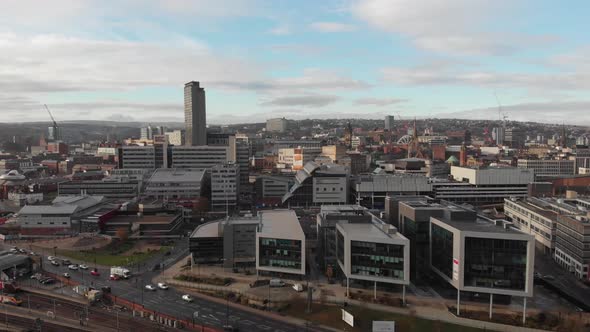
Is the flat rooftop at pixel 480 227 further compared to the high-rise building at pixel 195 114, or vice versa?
the high-rise building at pixel 195 114

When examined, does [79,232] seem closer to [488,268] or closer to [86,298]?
[86,298]

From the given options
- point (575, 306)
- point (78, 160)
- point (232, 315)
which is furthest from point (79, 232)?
point (78, 160)

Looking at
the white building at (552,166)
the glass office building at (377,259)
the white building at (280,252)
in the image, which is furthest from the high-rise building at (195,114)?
the glass office building at (377,259)

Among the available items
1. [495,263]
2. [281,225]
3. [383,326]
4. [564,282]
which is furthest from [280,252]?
[564,282]

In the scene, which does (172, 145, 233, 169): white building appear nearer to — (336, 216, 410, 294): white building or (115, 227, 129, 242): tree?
(115, 227, 129, 242): tree

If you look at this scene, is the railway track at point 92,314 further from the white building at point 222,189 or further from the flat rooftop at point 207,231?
the white building at point 222,189

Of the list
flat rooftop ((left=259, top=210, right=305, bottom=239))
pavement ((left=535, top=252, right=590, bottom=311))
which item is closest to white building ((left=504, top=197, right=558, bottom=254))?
pavement ((left=535, top=252, right=590, bottom=311))
